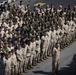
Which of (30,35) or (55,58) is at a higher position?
(30,35)

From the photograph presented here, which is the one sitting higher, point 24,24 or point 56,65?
point 24,24

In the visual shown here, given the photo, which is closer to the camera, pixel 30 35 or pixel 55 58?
pixel 55 58

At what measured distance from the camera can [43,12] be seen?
34.0m

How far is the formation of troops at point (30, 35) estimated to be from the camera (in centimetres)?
2644

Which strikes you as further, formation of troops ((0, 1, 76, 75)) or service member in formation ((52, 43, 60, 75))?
formation of troops ((0, 1, 76, 75))

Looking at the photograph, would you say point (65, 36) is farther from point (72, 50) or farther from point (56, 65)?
point (56, 65)

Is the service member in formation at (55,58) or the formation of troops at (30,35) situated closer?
the service member in formation at (55,58)

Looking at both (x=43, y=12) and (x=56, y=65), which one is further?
(x=43, y=12)

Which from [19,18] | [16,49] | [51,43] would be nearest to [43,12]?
[19,18]

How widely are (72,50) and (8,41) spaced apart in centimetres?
524

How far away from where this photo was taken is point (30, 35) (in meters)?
28.6

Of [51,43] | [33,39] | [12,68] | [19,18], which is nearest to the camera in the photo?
[12,68]

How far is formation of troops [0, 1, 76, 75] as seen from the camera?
2644cm

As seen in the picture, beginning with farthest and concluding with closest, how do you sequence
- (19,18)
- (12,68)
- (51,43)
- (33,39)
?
(19,18) → (51,43) → (33,39) → (12,68)
